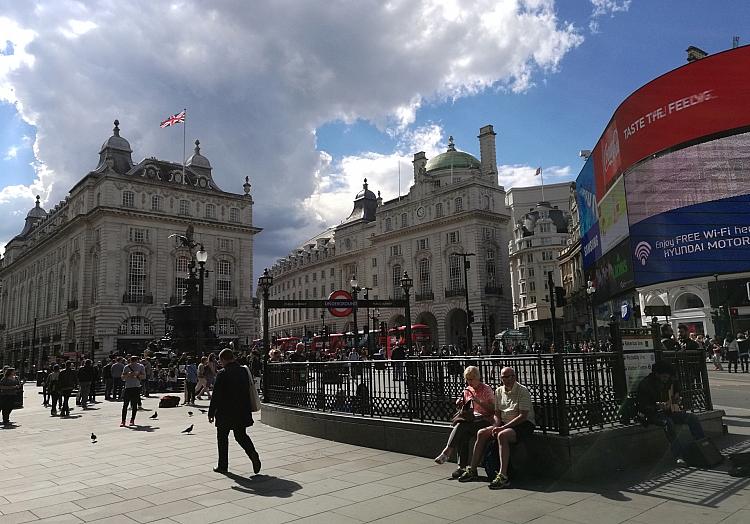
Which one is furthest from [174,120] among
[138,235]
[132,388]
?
[132,388]

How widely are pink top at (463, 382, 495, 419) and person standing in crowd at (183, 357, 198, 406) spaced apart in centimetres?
1528

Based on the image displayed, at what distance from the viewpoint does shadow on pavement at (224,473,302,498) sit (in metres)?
6.97

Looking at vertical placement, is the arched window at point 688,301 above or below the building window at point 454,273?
below

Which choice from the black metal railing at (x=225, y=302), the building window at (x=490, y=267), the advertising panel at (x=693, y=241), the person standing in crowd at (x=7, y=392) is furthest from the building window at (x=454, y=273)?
the person standing in crowd at (x=7, y=392)

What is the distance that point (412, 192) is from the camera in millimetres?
76375

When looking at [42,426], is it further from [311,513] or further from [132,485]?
[311,513]

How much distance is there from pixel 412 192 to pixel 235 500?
71.2 m

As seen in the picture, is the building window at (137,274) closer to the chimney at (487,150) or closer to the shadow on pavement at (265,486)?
the chimney at (487,150)

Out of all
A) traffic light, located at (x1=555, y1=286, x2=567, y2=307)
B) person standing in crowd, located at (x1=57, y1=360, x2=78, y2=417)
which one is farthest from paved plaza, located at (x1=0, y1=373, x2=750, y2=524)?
traffic light, located at (x1=555, y1=286, x2=567, y2=307)

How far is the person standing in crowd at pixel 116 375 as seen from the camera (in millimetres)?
23438

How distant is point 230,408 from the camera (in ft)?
27.2

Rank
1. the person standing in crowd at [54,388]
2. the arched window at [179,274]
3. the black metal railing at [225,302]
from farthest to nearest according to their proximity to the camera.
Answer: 1. the black metal railing at [225,302]
2. the arched window at [179,274]
3. the person standing in crowd at [54,388]

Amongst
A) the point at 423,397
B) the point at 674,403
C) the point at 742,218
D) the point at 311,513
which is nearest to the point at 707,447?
the point at 674,403

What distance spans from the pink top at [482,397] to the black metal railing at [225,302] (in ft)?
219
